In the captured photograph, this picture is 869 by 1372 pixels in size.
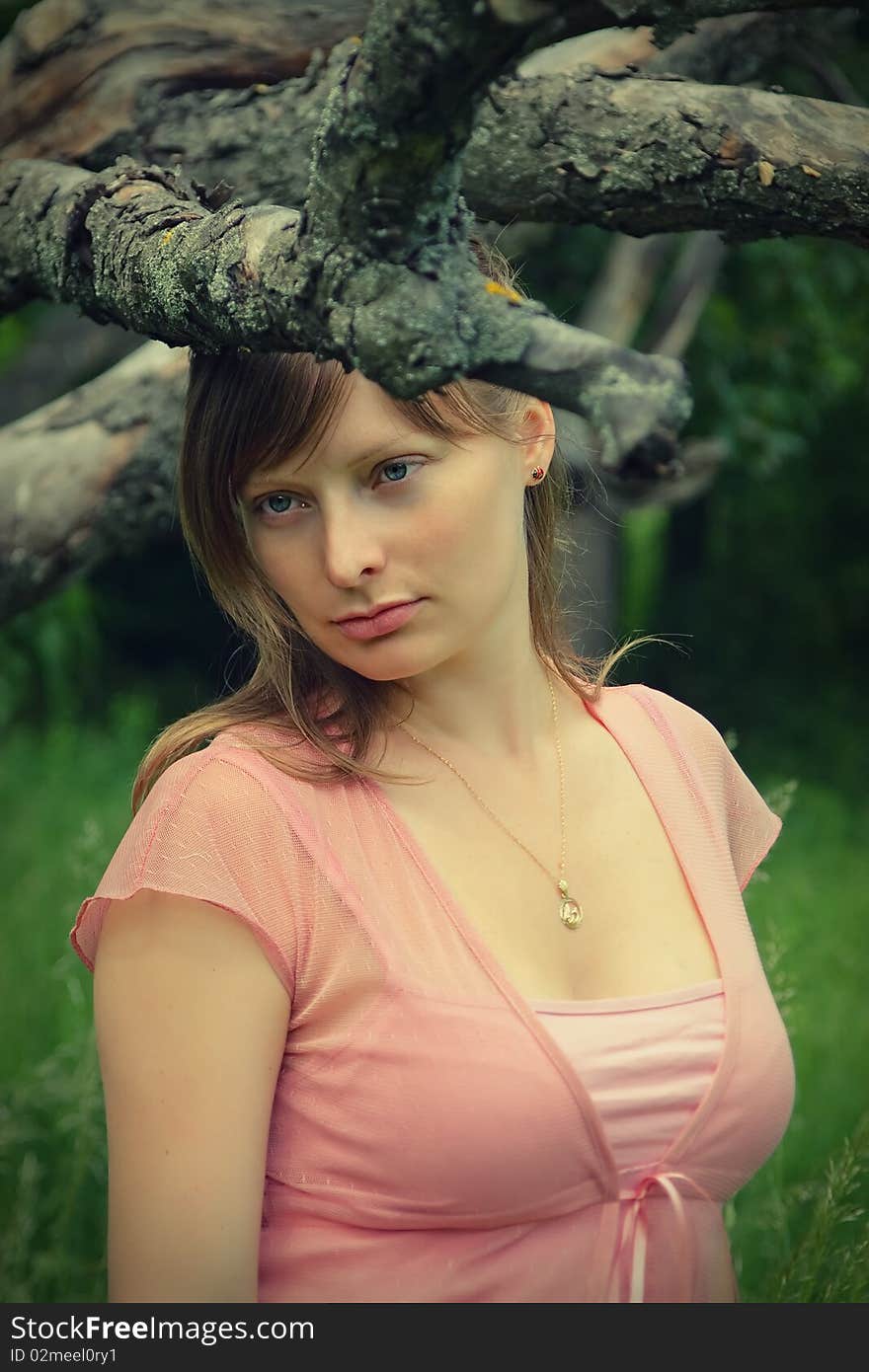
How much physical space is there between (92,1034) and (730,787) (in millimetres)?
1531

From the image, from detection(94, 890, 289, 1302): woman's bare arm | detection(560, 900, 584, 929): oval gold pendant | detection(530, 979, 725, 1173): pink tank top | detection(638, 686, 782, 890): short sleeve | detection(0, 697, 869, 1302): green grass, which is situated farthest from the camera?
Answer: detection(0, 697, 869, 1302): green grass

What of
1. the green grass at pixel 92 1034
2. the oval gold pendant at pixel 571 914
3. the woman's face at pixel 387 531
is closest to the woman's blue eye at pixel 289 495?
the woman's face at pixel 387 531

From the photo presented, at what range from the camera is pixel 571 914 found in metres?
1.67

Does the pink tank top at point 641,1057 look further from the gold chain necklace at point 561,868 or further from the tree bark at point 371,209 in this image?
the tree bark at point 371,209

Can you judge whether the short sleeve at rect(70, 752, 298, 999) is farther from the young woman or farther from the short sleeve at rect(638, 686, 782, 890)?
the short sleeve at rect(638, 686, 782, 890)

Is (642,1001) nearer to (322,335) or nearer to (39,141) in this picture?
(322,335)

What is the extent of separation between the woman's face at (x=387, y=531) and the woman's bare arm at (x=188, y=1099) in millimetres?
356

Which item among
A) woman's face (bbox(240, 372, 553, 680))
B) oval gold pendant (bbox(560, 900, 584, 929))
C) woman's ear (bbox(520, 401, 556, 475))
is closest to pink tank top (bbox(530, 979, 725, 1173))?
oval gold pendant (bbox(560, 900, 584, 929))

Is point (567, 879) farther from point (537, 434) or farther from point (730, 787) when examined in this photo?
point (537, 434)

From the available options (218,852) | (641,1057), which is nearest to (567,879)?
(641,1057)

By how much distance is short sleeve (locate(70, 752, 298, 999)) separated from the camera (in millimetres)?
1433

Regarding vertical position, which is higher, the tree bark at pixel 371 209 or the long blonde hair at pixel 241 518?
the tree bark at pixel 371 209

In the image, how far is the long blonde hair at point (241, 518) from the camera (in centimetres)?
145

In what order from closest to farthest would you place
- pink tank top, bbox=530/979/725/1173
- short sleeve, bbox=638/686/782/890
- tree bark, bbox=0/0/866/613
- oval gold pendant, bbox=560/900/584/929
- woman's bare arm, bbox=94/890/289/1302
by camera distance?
tree bark, bbox=0/0/866/613, woman's bare arm, bbox=94/890/289/1302, pink tank top, bbox=530/979/725/1173, oval gold pendant, bbox=560/900/584/929, short sleeve, bbox=638/686/782/890
